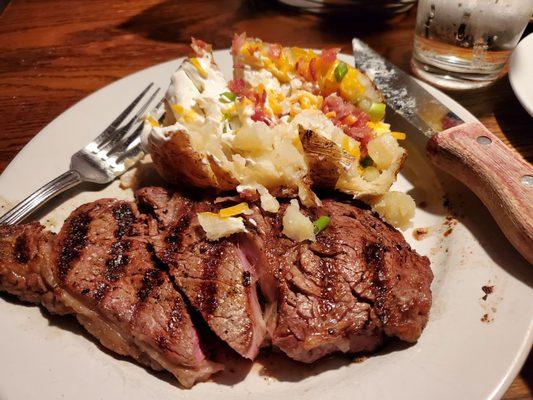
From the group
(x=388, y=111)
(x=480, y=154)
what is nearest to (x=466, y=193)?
(x=480, y=154)

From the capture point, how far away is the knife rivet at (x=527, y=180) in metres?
2.03

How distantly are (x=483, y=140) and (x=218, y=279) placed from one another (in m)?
1.35

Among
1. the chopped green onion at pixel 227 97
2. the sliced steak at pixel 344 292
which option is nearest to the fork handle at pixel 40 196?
the chopped green onion at pixel 227 97

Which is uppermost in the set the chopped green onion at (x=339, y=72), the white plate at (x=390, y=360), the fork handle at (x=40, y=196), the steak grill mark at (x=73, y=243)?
the chopped green onion at (x=339, y=72)

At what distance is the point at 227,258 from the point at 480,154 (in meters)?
1.21

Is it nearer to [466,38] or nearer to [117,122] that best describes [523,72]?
[466,38]

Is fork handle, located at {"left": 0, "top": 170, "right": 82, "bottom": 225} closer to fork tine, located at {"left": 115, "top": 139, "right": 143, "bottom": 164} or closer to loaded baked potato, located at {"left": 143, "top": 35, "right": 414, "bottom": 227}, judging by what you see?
fork tine, located at {"left": 115, "top": 139, "right": 143, "bottom": 164}

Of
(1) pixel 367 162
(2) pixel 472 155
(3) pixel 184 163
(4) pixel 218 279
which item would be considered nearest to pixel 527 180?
(2) pixel 472 155

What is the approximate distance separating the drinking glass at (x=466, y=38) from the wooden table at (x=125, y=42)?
15cm

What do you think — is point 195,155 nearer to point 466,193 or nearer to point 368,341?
point 368,341

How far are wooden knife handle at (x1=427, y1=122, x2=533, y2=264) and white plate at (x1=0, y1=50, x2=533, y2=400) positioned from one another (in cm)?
12

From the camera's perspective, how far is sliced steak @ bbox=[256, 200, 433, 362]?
1.76 metres

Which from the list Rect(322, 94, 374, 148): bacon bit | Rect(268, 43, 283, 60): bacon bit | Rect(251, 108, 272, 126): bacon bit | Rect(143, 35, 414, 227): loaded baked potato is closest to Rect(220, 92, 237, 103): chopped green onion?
Rect(143, 35, 414, 227): loaded baked potato

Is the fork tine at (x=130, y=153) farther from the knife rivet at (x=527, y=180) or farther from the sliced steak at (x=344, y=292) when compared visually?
the knife rivet at (x=527, y=180)
